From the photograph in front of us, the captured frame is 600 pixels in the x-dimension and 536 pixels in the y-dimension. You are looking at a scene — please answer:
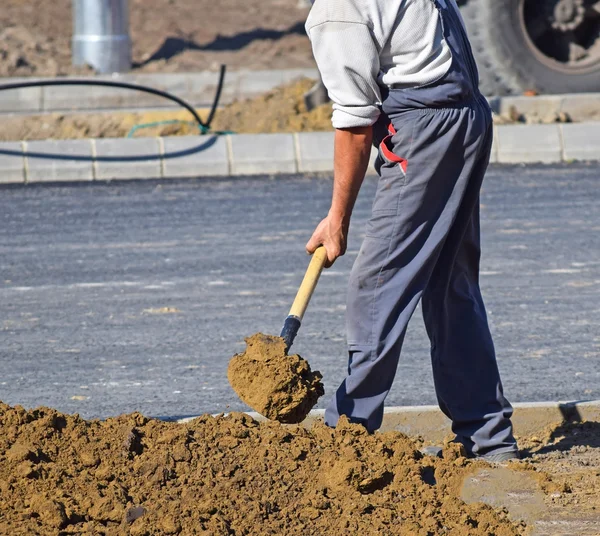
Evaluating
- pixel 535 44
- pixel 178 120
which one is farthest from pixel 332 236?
pixel 535 44

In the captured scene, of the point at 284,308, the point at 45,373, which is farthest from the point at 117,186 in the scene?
the point at 45,373

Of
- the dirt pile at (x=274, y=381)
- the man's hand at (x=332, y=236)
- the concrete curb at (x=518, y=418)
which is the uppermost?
the man's hand at (x=332, y=236)

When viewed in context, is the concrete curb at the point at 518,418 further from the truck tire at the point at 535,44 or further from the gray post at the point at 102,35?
the gray post at the point at 102,35

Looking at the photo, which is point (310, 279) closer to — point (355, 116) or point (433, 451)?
point (355, 116)

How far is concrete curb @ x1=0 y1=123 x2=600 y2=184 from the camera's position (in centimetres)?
1064

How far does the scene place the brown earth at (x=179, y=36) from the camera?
1538 centimetres

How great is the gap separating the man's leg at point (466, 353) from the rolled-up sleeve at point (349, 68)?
646 mm

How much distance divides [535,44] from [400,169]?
9618 millimetres

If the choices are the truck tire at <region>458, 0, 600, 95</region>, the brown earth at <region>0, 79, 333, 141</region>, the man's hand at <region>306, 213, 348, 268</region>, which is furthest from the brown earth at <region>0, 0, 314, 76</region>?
the man's hand at <region>306, 213, 348, 268</region>

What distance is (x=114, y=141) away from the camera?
1082cm

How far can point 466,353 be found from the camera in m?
4.07

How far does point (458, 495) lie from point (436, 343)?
1.97 ft

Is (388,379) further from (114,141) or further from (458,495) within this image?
(114,141)

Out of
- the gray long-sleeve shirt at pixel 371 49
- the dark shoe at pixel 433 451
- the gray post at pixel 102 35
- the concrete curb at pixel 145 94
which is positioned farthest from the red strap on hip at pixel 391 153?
the gray post at pixel 102 35
